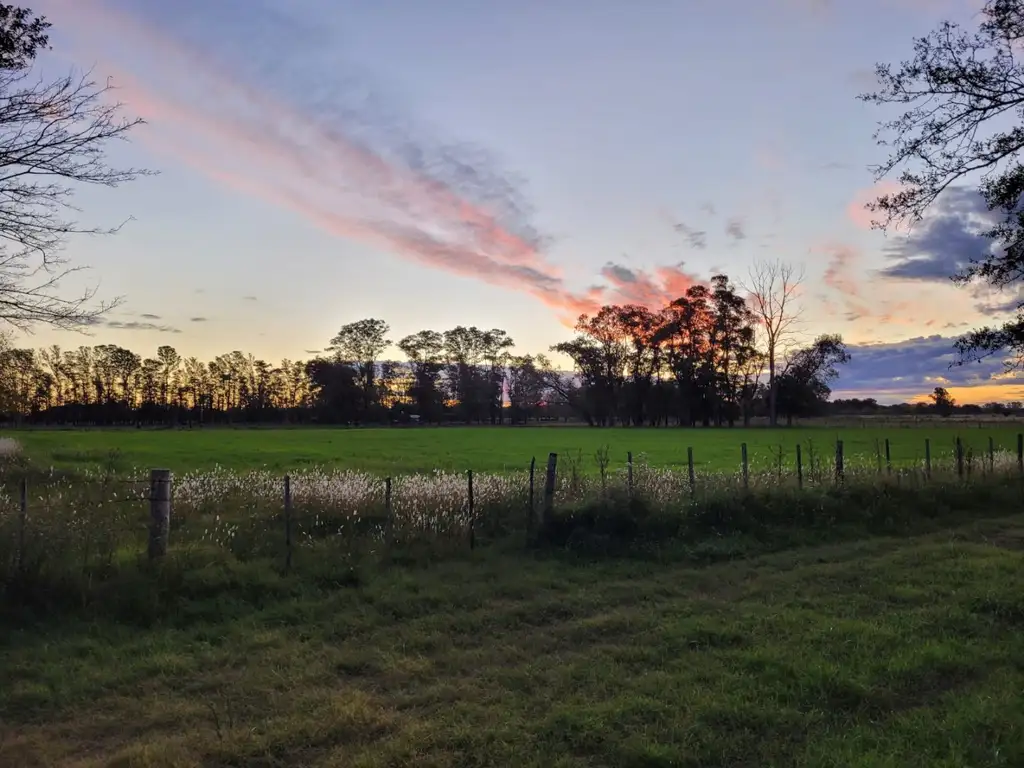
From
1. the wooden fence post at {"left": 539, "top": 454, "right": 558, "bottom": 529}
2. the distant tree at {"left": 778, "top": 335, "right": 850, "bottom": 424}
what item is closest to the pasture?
the wooden fence post at {"left": 539, "top": 454, "right": 558, "bottom": 529}

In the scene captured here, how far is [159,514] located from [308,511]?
103 inches

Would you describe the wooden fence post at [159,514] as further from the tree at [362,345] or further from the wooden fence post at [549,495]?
the tree at [362,345]

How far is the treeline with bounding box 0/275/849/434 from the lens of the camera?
80.6m

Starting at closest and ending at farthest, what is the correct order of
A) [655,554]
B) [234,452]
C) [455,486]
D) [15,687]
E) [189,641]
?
[15,687]
[189,641]
[655,554]
[455,486]
[234,452]

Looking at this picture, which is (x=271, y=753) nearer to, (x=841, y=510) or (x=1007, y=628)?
(x=1007, y=628)

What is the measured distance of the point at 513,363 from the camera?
355ft

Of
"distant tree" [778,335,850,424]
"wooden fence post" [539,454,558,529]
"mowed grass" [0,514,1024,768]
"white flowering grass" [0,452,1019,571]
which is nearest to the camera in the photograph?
"mowed grass" [0,514,1024,768]

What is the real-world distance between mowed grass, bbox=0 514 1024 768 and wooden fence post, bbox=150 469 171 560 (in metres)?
0.54

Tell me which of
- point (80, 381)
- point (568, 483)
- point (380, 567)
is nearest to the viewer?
point (380, 567)

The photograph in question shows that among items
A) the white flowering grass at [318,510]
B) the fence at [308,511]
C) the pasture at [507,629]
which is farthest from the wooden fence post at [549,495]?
the white flowering grass at [318,510]

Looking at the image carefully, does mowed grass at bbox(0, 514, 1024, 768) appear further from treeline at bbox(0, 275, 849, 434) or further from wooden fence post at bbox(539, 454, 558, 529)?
treeline at bbox(0, 275, 849, 434)

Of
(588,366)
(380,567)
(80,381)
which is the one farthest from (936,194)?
(80,381)

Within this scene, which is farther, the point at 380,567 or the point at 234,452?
the point at 234,452

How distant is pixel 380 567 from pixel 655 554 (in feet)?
13.4
